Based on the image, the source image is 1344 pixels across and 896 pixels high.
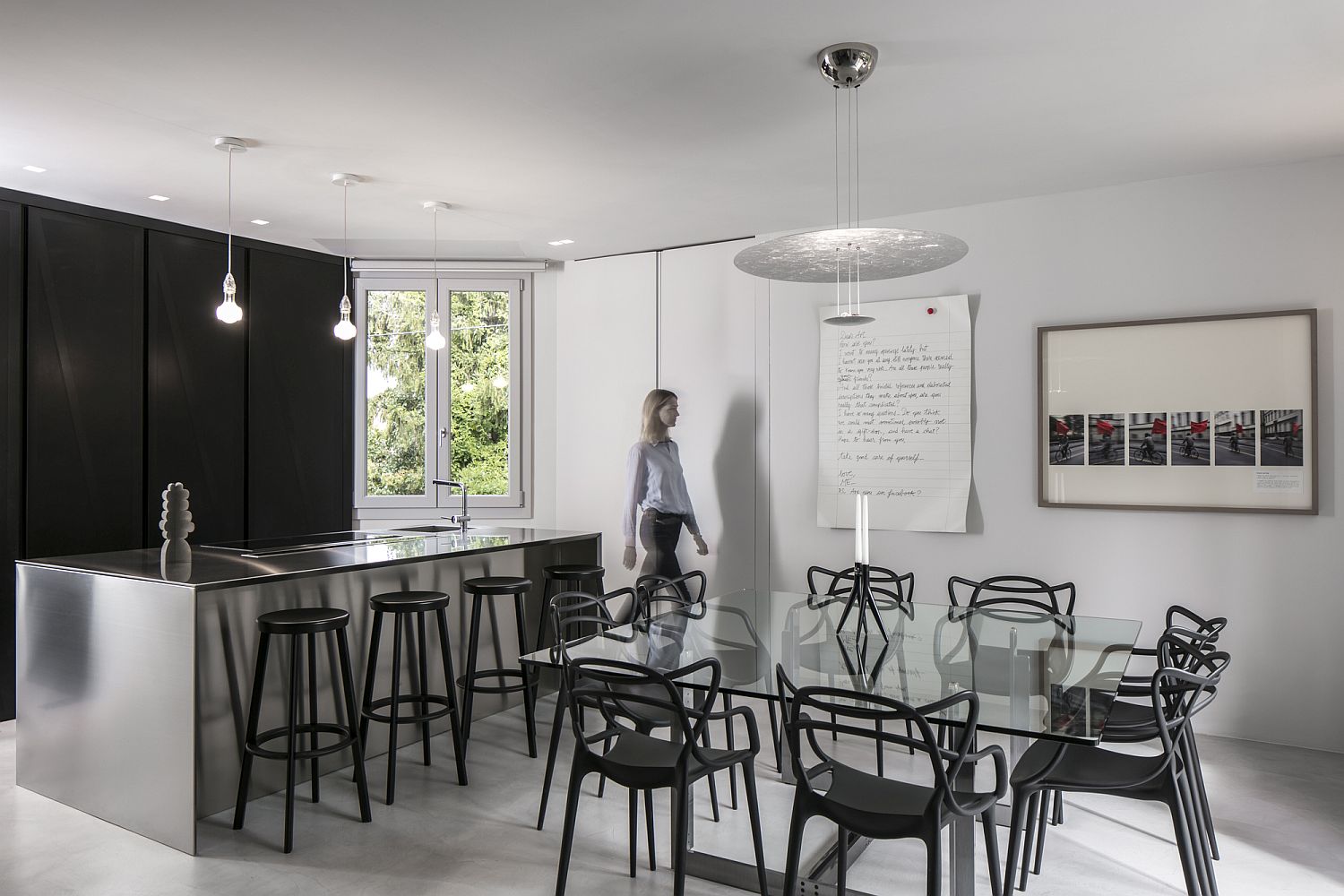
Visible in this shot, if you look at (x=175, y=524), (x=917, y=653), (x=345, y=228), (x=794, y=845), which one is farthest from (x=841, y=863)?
(x=345, y=228)

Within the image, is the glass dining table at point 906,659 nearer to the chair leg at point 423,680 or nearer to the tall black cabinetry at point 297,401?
the chair leg at point 423,680

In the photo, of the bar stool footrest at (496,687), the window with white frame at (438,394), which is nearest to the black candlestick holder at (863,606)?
the bar stool footrest at (496,687)

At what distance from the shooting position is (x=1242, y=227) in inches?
160

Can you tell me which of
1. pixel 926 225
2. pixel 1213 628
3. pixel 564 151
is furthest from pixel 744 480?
pixel 1213 628

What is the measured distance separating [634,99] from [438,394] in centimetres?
332

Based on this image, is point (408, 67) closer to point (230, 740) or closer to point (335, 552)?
point (335, 552)

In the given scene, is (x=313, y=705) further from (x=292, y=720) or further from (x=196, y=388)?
(x=196, y=388)

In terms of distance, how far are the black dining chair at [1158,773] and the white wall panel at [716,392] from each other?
3009 millimetres

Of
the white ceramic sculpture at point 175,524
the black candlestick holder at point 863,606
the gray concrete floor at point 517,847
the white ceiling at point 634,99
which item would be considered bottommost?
the gray concrete floor at point 517,847

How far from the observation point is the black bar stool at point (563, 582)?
436 centimetres

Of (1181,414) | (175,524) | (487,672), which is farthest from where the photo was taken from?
(1181,414)

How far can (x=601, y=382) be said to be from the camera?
600 cm

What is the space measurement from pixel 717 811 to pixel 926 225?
3.27 meters

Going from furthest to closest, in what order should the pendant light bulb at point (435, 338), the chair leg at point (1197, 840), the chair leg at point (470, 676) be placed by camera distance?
the pendant light bulb at point (435, 338)
the chair leg at point (470, 676)
the chair leg at point (1197, 840)
